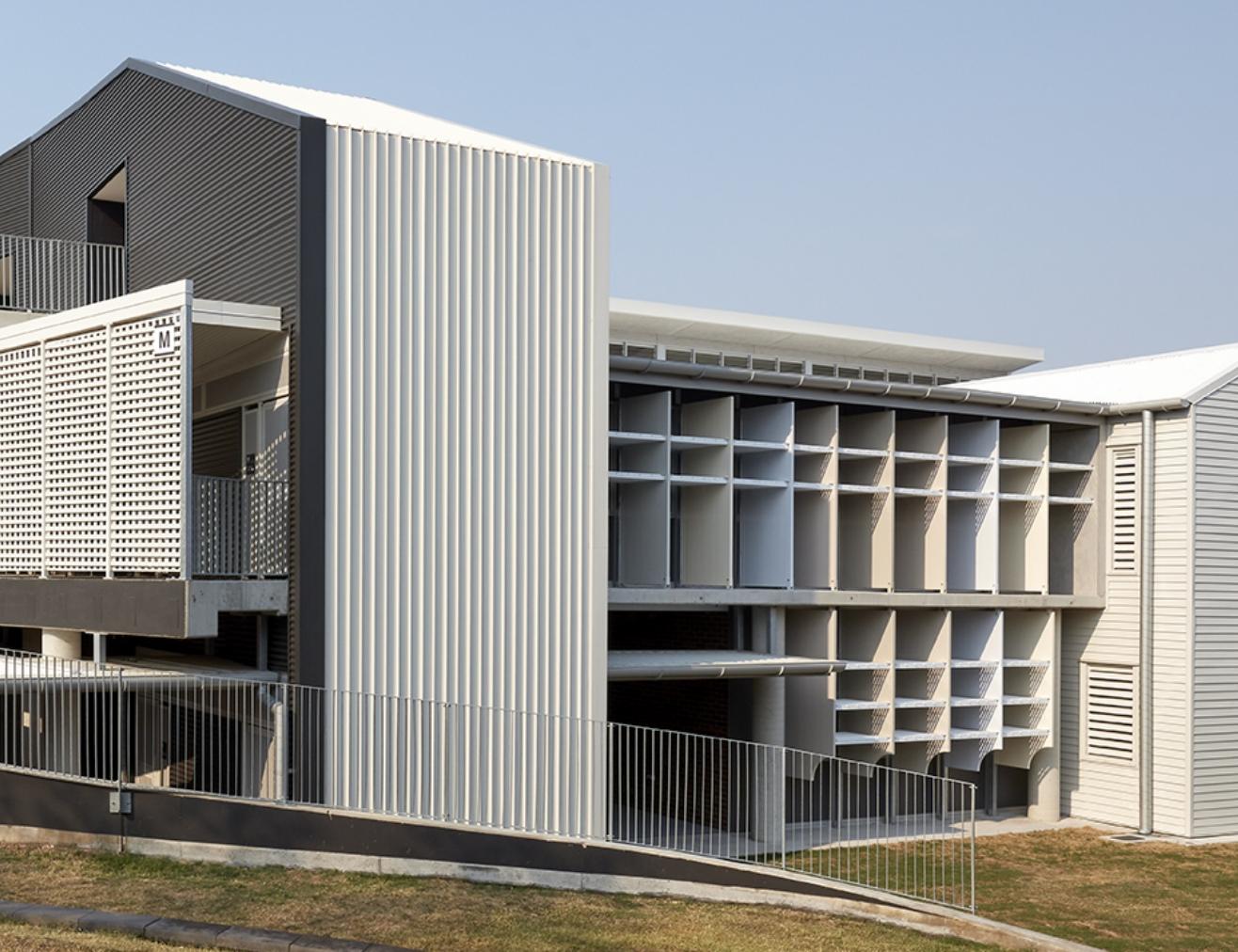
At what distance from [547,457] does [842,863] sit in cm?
674

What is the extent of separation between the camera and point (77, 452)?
16.7 meters

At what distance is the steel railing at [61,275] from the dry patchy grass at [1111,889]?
14635 mm

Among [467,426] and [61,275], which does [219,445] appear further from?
[61,275]

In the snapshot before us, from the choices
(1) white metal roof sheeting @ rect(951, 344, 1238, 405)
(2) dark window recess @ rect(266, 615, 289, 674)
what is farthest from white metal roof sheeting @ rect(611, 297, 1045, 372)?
(2) dark window recess @ rect(266, 615, 289, 674)

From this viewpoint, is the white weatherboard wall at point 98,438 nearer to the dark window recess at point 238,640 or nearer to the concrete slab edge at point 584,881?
the dark window recess at point 238,640

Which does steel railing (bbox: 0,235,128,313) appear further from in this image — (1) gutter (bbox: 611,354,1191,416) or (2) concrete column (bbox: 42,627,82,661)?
(1) gutter (bbox: 611,354,1191,416)

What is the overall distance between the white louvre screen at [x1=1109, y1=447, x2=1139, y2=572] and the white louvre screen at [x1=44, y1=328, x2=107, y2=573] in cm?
1587

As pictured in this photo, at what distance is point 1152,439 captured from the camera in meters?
23.7

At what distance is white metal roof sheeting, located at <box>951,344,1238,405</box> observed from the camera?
77.5 feet

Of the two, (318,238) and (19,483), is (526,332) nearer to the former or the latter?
(318,238)

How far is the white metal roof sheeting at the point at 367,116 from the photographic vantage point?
56.4 ft

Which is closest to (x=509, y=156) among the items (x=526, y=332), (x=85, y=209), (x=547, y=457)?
(x=526, y=332)

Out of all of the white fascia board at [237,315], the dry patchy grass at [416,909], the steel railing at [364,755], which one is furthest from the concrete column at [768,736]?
the white fascia board at [237,315]

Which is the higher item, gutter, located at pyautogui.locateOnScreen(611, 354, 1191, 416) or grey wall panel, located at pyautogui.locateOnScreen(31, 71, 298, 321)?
grey wall panel, located at pyautogui.locateOnScreen(31, 71, 298, 321)
